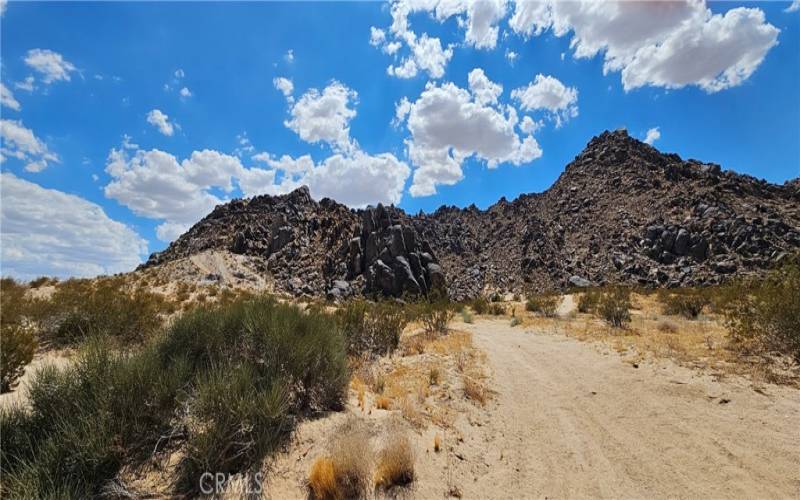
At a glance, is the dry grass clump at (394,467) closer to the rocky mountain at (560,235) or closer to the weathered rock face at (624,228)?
the rocky mountain at (560,235)

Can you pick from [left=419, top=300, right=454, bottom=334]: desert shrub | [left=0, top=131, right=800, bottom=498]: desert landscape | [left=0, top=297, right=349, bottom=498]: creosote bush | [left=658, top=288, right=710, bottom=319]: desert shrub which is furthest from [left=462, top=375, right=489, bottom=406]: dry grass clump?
[left=658, top=288, right=710, bottom=319]: desert shrub

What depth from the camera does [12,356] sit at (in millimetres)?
6680

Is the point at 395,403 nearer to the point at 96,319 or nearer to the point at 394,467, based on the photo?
the point at 394,467

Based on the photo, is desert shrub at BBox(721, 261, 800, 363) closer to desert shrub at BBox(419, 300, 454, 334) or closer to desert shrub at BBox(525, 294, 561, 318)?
desert shrub at BBox(419, 300, 454, 334)

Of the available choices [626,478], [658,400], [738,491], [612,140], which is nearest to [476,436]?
[626,478]

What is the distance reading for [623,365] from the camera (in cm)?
873

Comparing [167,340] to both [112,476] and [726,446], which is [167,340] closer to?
[112,476]

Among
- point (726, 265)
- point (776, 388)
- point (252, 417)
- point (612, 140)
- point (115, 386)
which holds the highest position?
point (612, 140)

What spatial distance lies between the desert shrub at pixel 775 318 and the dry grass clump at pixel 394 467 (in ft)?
30.4

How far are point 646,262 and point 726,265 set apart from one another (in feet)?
25.4

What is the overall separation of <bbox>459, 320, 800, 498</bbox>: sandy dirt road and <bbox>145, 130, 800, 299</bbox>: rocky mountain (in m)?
32.7

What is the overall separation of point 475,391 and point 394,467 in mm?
3396

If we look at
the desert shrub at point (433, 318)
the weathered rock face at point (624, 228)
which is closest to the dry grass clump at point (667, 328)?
the desert shrub at point (433, 318)

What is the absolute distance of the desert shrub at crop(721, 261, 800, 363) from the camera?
8133mm
